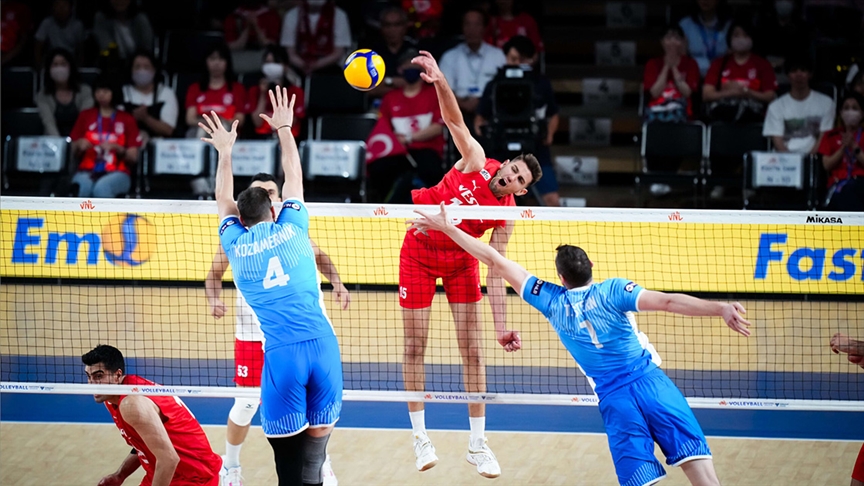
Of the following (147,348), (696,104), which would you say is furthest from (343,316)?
(696,104)

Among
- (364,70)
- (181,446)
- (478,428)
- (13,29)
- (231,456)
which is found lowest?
(231,456)

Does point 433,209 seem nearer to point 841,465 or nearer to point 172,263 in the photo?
point 841,465

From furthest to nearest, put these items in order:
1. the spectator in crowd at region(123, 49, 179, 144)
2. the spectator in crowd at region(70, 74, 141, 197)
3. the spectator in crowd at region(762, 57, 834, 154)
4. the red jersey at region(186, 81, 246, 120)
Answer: the spectator in crowd at region(123, 49, 179, 144) < the red jersey at region(186, 81, 246, 120) < the spectator in crowd at region(70, 74, 141, 197) < the spectator in crowd at region(762, 57, 834, 154)

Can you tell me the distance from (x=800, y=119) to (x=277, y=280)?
34.4 ft

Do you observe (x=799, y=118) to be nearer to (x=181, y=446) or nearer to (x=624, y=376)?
(x=624, y=376)

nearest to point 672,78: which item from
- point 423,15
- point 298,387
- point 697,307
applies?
point 423,15

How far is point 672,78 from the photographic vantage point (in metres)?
15.8

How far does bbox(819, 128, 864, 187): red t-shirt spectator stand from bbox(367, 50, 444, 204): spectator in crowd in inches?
217

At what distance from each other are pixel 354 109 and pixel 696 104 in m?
5.38

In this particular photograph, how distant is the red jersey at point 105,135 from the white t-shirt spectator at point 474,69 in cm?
487

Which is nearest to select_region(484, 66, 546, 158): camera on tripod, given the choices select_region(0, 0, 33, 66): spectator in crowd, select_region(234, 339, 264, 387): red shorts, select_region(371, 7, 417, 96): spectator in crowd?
select_region(371, 7, 417, 96): spectator in crowd

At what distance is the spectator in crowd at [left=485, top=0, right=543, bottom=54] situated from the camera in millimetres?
16500

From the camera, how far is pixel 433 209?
7941mm

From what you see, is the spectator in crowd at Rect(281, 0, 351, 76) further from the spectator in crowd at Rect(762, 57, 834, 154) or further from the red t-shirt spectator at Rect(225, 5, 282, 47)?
the spectator in crowd at Rect(762, 57, 834, 154)
